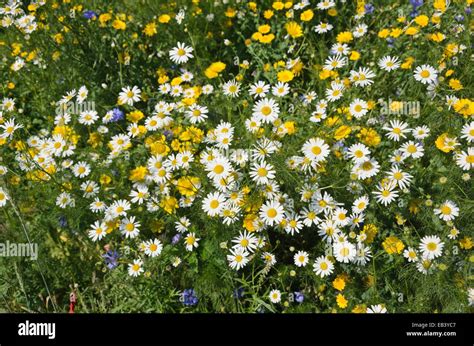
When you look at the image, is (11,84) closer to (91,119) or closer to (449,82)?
(91,119)

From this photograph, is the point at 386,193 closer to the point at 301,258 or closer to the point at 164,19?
the point at 301,258

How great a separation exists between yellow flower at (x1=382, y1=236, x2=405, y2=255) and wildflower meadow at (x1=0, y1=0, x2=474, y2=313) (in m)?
0.01

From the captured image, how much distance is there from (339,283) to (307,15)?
2.13 meters

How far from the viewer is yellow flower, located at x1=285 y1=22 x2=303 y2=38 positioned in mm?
3676

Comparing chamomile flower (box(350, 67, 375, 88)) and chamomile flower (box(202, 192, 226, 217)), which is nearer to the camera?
chamomile flower (box(202, 192, 226, 217))

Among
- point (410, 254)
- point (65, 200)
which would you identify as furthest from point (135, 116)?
point (410, 254)

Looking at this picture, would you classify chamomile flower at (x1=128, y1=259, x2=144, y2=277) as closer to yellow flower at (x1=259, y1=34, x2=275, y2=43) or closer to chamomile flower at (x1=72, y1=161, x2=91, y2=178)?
chamomile flower at (x1=72, y1=161, x2=91, y2=178)

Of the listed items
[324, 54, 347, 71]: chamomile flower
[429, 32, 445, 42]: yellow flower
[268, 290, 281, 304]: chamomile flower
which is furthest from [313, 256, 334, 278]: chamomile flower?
[429, 32, 445, 42]: yellow flower

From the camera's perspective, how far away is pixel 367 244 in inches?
105

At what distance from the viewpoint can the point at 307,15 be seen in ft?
12.2

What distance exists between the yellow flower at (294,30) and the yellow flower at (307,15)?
0.23 ft

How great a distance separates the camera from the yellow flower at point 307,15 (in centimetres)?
368
